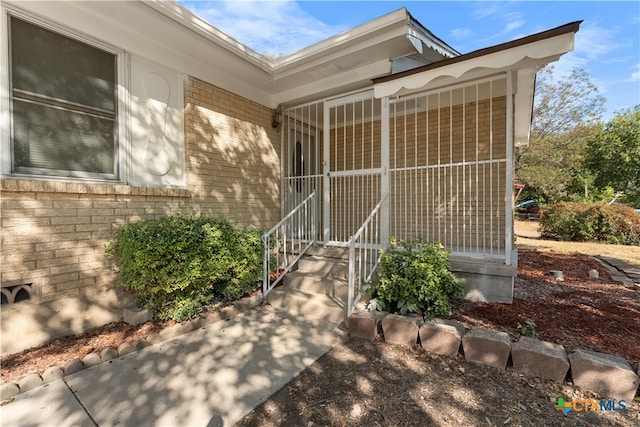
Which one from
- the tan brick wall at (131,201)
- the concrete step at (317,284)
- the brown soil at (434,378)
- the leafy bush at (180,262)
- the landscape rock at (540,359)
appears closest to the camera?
the brown soil at (434,378)

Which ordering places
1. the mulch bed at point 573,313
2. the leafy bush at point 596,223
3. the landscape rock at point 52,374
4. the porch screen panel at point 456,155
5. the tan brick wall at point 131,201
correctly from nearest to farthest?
the landscape rock at point 52,374 < the mulch bed at point 573,313 < the tan brick wall at point 131,201 < the porch screen panel at point 456,155 < the leafy bush at point 596,223

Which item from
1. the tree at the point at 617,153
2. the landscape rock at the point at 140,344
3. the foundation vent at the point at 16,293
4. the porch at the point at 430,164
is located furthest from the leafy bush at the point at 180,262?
the tree at the point at 617,153

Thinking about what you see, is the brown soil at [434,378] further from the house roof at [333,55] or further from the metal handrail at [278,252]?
the house roof at [333,55]

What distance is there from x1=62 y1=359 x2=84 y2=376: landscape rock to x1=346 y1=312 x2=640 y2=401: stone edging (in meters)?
2.38

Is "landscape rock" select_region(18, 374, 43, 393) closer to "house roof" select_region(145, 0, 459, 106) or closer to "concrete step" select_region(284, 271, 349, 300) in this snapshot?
"concrete step" select_region(284, 271, 349, 300)

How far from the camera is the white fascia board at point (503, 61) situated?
2934 mm

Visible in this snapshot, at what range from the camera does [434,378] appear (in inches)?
90.0

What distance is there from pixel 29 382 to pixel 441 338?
3.29 m

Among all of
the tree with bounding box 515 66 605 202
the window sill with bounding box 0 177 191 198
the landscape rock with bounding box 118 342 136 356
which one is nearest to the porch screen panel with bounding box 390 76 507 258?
the window sill with bounding box 0 177 191 198

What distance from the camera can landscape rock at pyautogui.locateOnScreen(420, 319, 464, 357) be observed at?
8.35ft

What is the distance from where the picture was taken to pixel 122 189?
3.49 meters

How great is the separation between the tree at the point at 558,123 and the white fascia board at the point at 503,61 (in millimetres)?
14272

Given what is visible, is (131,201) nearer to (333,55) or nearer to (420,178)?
(333,55)

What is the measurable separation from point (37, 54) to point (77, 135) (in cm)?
83
